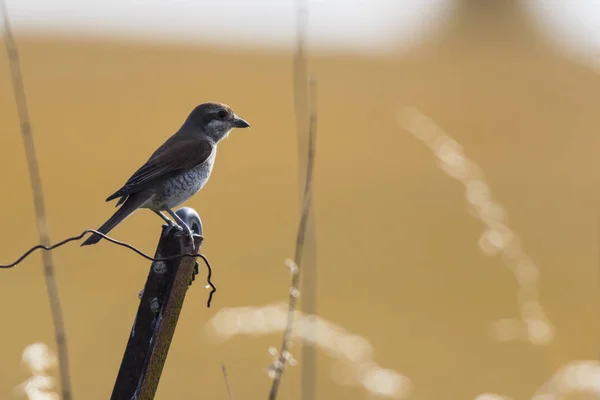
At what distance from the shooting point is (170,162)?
277 centimetres

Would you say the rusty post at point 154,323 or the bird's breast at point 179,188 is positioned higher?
the bird's breast at point 179,188

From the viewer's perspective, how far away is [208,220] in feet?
29.9

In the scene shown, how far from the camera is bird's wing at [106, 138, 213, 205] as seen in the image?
2541mm

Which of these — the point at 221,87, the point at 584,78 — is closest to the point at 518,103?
the point at 584,78

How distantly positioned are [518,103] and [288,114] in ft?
12.1

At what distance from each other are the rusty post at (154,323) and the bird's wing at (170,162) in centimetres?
79

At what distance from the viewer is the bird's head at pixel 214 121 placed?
3.28 metres

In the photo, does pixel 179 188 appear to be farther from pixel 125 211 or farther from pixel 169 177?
pixel 125 211

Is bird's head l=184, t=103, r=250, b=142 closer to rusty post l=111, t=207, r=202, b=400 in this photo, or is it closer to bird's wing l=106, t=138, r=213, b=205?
bird's wing l=106, t=138, r=213, b=205

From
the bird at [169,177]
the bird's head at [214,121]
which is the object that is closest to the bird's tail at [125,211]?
the bird at [169,177]

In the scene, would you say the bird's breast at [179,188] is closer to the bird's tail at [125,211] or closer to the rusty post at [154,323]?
the bird's tail at [125,211]

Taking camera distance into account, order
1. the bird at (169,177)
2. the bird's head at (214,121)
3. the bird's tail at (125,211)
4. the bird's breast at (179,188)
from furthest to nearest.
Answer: the bird's head at (214,121)
the bird's breast at (179,188)
the bird at (169,177)
the bird's tail at (125,211)

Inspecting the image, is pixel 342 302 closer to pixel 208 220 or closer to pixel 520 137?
pixel 208 220

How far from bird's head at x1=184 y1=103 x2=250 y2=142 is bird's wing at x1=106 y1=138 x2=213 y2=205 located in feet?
0.86
